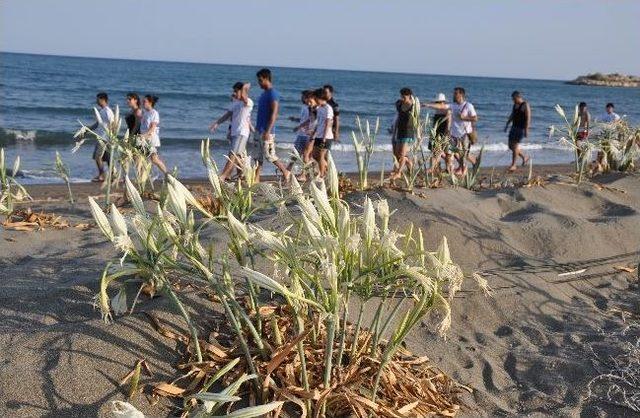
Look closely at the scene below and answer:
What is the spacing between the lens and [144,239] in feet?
8.96

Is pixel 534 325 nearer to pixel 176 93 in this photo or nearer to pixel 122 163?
pixel 122 163

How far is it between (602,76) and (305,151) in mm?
99601

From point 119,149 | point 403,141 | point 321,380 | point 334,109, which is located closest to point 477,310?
point 321,380

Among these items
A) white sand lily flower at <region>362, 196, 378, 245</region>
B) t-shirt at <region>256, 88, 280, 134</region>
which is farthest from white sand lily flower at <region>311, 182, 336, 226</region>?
t-shirt at <region>256, 88, 280, 134</region>

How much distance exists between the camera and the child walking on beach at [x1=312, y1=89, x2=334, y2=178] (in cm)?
885

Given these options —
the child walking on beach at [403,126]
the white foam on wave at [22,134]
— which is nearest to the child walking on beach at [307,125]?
the child walking on beach at [403,126]

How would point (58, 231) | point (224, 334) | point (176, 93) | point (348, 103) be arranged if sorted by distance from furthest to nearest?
point (348, 103) → point (176, 93) → point (58, 231) → point (224, 334)

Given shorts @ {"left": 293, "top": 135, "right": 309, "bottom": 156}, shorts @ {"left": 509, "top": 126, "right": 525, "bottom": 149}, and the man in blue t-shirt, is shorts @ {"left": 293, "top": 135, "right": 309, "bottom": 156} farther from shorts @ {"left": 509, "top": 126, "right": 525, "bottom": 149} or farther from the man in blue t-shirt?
shorts @ {"left": 509, "top": 126, "right": 525, "bottom": 149}

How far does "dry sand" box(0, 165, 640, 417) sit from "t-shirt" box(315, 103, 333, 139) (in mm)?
2647

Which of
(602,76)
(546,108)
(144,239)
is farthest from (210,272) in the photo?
(602,76)

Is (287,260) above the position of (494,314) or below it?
above

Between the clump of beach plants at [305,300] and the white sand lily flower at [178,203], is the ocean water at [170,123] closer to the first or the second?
the clump of beach plants at [305,300]

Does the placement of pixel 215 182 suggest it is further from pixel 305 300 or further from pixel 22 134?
pixel 22 134

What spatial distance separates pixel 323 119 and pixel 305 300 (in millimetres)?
6691
